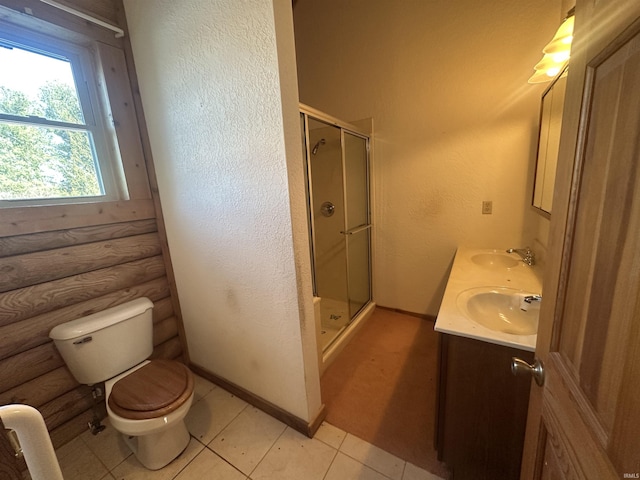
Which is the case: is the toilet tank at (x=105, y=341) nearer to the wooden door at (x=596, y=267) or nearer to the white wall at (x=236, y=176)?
the white wall at (x=236, y=176)

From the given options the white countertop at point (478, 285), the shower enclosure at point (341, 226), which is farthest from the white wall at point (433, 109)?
the white countertop at point (478, 285)

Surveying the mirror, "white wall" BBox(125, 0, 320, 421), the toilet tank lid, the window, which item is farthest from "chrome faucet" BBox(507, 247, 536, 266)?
the window

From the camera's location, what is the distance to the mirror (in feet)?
4.32

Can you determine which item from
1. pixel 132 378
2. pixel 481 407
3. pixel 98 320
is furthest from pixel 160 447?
pixel 481 407

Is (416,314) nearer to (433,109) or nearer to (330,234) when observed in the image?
(330,234)

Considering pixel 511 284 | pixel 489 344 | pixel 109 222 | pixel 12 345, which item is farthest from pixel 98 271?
pixel 511 284

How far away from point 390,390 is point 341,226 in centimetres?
133

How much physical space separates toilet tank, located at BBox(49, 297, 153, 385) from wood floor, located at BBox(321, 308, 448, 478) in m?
1.15

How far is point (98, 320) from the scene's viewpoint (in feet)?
4.30

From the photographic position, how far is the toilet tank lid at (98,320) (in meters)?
1.24

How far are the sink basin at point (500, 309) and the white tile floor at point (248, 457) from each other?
749 mm

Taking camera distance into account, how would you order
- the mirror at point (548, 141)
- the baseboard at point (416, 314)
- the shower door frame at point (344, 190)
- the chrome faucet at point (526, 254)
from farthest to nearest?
the baseboard at point (416, 314), the shower door frame at point (344, 190), the chrome faucet at point (526, 254), the mirror at point (548, 141)

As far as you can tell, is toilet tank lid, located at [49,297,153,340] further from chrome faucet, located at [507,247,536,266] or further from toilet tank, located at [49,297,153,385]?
chrome faucet, located at [507,247,536,266]

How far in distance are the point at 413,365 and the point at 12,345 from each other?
2.26 m
